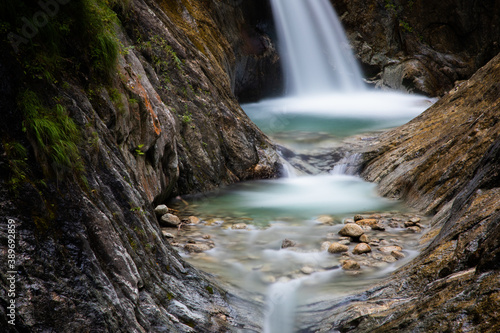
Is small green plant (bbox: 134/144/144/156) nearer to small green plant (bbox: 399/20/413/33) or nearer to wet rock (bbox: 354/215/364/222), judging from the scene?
wet rock (bbox: 354/215/364/222)

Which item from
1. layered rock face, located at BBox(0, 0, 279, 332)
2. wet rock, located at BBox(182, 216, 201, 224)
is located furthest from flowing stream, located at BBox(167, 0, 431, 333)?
layered rock face, located at BBox(0, 0, 279, 332)

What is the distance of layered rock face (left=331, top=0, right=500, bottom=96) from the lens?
66.5 ft

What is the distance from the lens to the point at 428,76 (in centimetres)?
1938

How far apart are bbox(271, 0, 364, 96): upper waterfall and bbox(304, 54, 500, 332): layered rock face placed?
11629 millimetres

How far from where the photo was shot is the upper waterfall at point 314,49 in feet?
61.4

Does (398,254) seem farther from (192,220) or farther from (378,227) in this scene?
(192,220)

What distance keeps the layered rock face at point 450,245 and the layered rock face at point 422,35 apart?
43.4ft

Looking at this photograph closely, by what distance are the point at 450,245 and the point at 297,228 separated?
2984mm

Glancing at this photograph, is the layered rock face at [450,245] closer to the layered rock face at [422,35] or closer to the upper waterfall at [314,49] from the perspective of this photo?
the upper waterfall at [314,49]

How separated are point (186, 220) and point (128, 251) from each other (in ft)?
11.2

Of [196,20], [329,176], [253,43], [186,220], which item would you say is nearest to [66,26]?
[186,220]

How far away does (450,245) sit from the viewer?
3467 mm

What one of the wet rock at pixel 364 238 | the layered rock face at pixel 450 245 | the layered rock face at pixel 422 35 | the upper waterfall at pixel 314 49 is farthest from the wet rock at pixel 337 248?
the layered rock face at pixel 422 35

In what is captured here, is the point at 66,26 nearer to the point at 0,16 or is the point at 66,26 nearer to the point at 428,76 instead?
the point at 0,16
